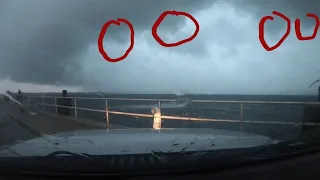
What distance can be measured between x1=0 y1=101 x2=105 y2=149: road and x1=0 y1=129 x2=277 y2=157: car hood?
0.07 m

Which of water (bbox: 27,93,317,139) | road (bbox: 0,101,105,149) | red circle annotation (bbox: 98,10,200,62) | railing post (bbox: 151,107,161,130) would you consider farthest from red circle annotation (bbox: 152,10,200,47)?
road (bbox: 0,101,105,149)

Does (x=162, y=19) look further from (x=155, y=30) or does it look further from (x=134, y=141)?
(x=134, y=141)

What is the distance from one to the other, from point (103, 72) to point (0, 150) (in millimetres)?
665

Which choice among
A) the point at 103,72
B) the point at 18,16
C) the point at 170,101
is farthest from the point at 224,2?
the point at 18,16

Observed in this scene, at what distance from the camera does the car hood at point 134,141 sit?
1.88 m

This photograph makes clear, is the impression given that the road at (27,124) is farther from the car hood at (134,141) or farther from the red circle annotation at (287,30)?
the red circle annotation at (287,30)

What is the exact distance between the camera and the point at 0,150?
190 centimetres

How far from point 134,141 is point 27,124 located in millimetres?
758

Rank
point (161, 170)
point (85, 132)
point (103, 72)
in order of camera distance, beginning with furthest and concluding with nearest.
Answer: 1. point (85, 132)
2. point (103, 72)
3. point (161, 170)

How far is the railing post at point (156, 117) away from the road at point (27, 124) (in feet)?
1.34

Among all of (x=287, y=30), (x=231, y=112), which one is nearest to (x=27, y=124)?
(x=231, y=112)

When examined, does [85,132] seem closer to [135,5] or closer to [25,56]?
[25,56]

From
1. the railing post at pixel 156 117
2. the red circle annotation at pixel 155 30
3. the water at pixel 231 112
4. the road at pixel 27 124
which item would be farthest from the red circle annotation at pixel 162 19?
the road at pixel 27 124

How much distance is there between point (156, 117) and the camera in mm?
2207
